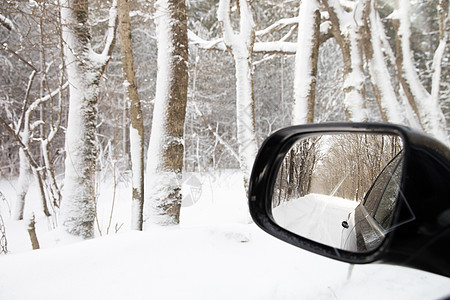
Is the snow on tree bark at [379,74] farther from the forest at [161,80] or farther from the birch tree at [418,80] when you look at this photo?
the birch tree at [418,80]

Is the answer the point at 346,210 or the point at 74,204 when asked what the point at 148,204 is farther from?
the point at 346,210

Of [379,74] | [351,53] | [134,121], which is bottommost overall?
[134,121]

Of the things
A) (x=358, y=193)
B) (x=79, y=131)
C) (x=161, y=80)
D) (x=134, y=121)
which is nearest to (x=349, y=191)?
(x=358, y=193)

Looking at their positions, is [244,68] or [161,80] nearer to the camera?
→ [161,80]

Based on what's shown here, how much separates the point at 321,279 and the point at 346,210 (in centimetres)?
102

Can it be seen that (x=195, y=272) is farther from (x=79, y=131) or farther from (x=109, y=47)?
(x=109, y=47)

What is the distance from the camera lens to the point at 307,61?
530 centimetres

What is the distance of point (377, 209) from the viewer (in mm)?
958

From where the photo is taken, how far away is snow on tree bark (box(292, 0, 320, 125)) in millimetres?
5277

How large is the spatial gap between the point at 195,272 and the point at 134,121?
326 centimetres

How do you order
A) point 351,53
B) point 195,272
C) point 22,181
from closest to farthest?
point 195,272 → point 351,53 → point 22,181

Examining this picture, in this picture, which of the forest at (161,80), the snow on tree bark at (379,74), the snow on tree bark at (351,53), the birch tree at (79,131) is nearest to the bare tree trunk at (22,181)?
the forest at (161,80)

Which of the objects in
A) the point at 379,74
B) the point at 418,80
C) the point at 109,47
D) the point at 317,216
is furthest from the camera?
the point at 418,80

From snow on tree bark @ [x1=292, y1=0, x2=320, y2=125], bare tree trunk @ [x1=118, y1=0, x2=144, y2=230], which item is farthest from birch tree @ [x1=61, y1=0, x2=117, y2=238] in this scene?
snow on tree bark @ [x1=292, y1=0, x2=320, y2=125]
